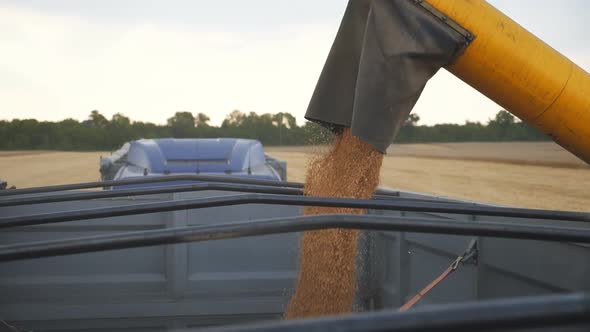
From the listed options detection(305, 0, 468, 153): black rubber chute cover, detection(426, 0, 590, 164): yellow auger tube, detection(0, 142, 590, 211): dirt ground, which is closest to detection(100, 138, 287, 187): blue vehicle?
detection(305, 0, 468, 153): black rubber chute cover

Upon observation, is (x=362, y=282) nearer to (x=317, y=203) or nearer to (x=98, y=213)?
(x=317, y=203)

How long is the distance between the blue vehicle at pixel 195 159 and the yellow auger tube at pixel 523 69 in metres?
3.49

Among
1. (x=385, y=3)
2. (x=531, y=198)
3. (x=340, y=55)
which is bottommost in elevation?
(x=531, y=198)

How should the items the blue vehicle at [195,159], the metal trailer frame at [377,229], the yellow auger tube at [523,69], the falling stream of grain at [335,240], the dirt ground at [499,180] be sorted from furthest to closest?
the dirt ground at [499,180]
the blue vehicle at [195,159]
the falling stream of grain at [335,240]
the yellow auger tube at [523,69]
the metal trailer frame at [377,229]

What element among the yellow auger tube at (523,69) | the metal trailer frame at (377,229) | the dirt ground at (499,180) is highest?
the yellow auger tube at (523,69)

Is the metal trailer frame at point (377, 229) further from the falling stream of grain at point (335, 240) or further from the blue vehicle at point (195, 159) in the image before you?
the blue vehicle at point (195, 159)

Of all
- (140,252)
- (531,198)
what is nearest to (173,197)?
(140,252)

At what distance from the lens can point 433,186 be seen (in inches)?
623

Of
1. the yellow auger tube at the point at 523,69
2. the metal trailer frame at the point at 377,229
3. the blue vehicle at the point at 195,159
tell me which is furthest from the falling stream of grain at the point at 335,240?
the blue vehicle at the point at 195,159

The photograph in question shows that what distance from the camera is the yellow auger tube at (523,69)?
2.31 metres

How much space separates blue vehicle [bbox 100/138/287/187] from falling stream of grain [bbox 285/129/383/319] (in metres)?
2.92

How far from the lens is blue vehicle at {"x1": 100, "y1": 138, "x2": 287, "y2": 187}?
5.91 m

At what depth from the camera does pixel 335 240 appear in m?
2.71

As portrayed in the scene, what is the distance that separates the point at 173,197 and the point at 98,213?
1.51 metres
